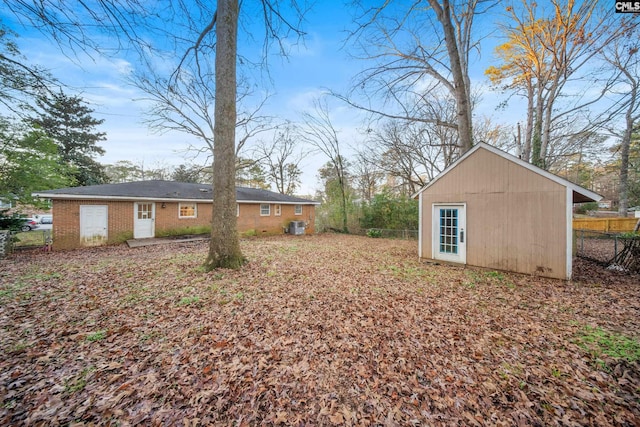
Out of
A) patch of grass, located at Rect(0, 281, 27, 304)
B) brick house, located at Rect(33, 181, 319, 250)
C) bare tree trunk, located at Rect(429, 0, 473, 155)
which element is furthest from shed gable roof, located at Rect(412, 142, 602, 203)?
brick house, located at Rect(33, 181, 319, 250)

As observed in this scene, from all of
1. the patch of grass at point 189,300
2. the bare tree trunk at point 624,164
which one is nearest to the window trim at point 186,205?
the patch of grass at point 189,300

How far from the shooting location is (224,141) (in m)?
5.91

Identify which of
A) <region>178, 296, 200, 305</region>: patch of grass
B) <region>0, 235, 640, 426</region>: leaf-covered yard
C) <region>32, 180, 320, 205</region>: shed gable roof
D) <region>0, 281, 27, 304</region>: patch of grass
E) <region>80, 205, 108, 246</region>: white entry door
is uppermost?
<region>32, 180, 320, 205</region>: shed gable roof

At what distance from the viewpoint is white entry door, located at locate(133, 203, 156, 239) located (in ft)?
37.6

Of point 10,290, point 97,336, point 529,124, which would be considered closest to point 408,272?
point 97,336

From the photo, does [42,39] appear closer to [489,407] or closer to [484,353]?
[489,407]

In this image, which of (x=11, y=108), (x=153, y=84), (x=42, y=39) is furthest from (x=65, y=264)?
(x=153, y=84)

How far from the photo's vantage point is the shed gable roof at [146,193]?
976 centimetres

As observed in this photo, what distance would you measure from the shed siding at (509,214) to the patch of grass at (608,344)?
318 centimetres

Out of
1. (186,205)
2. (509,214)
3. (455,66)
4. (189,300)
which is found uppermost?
(455,66)

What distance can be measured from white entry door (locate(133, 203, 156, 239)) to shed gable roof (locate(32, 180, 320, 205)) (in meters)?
0.71

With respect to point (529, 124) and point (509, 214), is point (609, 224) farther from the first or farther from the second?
point (509, 214)

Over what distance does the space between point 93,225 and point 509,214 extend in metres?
16.3

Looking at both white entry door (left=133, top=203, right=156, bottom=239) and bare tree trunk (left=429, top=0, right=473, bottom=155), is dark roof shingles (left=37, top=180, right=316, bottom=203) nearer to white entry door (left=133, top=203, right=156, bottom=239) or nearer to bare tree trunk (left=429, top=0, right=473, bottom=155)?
white entry door (left=133, top=203, right=156, bottom=239)
